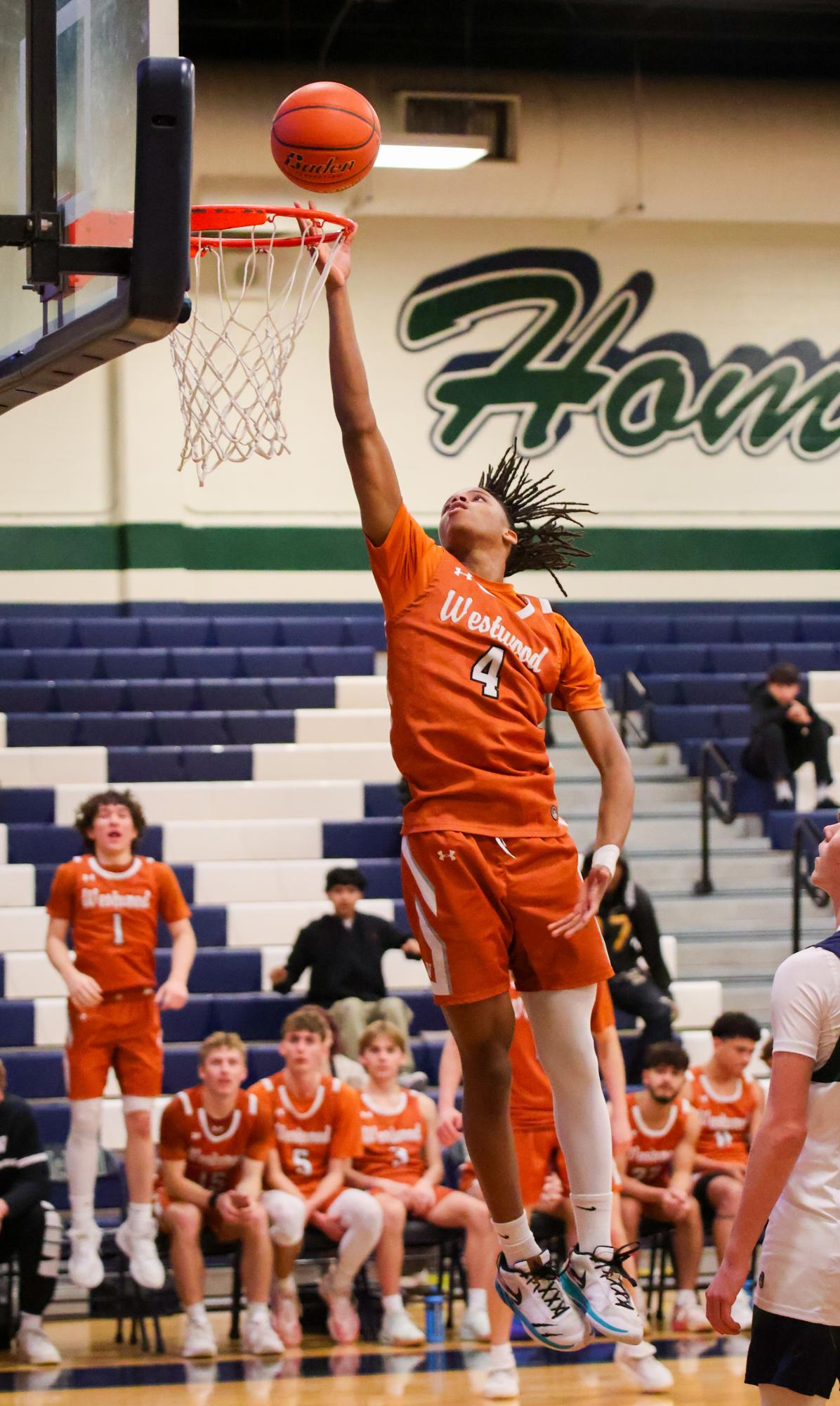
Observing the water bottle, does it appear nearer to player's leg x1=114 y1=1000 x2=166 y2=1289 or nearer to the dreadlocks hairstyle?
player's leg x1=114 y1=1000 x2=166 y2=1289

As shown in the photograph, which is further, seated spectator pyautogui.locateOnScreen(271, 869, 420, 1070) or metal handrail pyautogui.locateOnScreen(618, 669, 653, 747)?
metal handrail pyautogui.locateOnScreen(618, 669, 653, 747)

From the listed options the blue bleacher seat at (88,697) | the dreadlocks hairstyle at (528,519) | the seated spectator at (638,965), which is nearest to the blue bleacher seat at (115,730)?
the blue bleacher seat at (88,697)

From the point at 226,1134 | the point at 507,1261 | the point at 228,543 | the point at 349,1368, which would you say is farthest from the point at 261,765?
the point at 507,1261

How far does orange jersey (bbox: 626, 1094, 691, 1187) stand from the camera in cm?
751

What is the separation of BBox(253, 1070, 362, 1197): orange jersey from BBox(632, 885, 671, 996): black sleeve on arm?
→ 1.50 meters

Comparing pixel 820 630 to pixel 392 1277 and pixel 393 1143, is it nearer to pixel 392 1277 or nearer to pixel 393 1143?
pixel 393 1143

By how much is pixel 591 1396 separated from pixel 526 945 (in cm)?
340

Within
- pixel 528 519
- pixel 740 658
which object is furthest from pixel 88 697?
pixel 528 519

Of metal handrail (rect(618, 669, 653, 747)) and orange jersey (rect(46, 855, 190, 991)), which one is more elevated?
metal handrail (rect(618, 669, 653, 747))

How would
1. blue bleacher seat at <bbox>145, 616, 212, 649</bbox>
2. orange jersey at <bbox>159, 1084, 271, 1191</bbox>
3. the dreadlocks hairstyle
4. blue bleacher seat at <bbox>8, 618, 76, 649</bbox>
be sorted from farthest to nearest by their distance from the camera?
1. blue bleacher seat at <bbox>145, 616, 212, 649</bbox>
2. blue bleacher seat at <bbox>8, 618, 76, 649</bbox>
3. orange jersey at <bbox>159, 1084, 271, 1191</bbox>
4. the dreadlocks hairstyle

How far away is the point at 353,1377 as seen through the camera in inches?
265

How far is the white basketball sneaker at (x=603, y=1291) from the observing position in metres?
3.90

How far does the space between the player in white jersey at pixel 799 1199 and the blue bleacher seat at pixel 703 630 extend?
8.81m

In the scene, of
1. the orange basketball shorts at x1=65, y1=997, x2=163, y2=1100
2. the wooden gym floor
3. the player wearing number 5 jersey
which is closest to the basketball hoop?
the player wearing number 5 jersey
